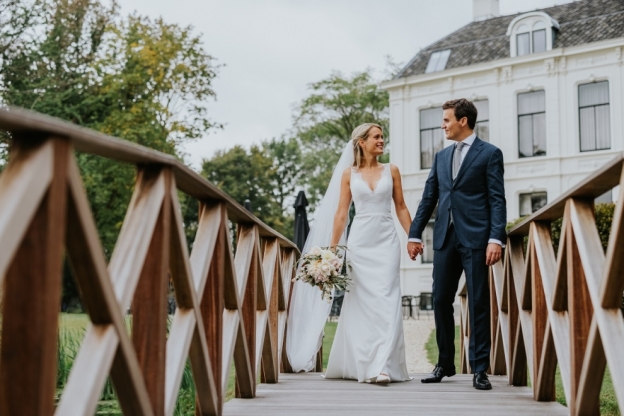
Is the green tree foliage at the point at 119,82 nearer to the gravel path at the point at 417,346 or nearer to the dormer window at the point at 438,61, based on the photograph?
the dormer window at the point at 438,61

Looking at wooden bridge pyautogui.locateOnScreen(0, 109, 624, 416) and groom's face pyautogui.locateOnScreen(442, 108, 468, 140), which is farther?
groom's face pyautogui.locateOnScreen(442, 108, 468, 140)

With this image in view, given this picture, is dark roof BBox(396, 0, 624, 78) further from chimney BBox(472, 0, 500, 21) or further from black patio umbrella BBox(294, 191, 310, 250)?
black patio umbrella BBox(294, 191, 310, 250)

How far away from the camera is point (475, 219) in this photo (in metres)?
5.51

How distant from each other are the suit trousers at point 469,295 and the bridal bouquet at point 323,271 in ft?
2.35

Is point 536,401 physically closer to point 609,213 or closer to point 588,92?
point 609,213

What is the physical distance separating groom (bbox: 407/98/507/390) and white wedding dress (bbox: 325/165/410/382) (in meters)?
0.36

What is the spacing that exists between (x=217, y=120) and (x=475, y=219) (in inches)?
900

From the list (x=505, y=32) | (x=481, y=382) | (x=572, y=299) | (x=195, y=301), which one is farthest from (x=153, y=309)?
(x=505, y=32)

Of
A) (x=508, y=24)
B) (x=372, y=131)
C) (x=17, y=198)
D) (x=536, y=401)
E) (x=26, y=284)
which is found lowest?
(x=536, y=401)

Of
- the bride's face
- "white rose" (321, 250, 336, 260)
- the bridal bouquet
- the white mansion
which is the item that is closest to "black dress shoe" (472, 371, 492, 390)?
the bridal bouquet

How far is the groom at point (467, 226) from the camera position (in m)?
5.41

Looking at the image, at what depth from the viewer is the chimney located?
3016cm

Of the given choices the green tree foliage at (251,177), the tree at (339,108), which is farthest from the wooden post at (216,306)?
the green tree foliage at (251,177)

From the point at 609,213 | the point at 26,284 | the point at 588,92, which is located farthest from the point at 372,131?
the point at 588,92
